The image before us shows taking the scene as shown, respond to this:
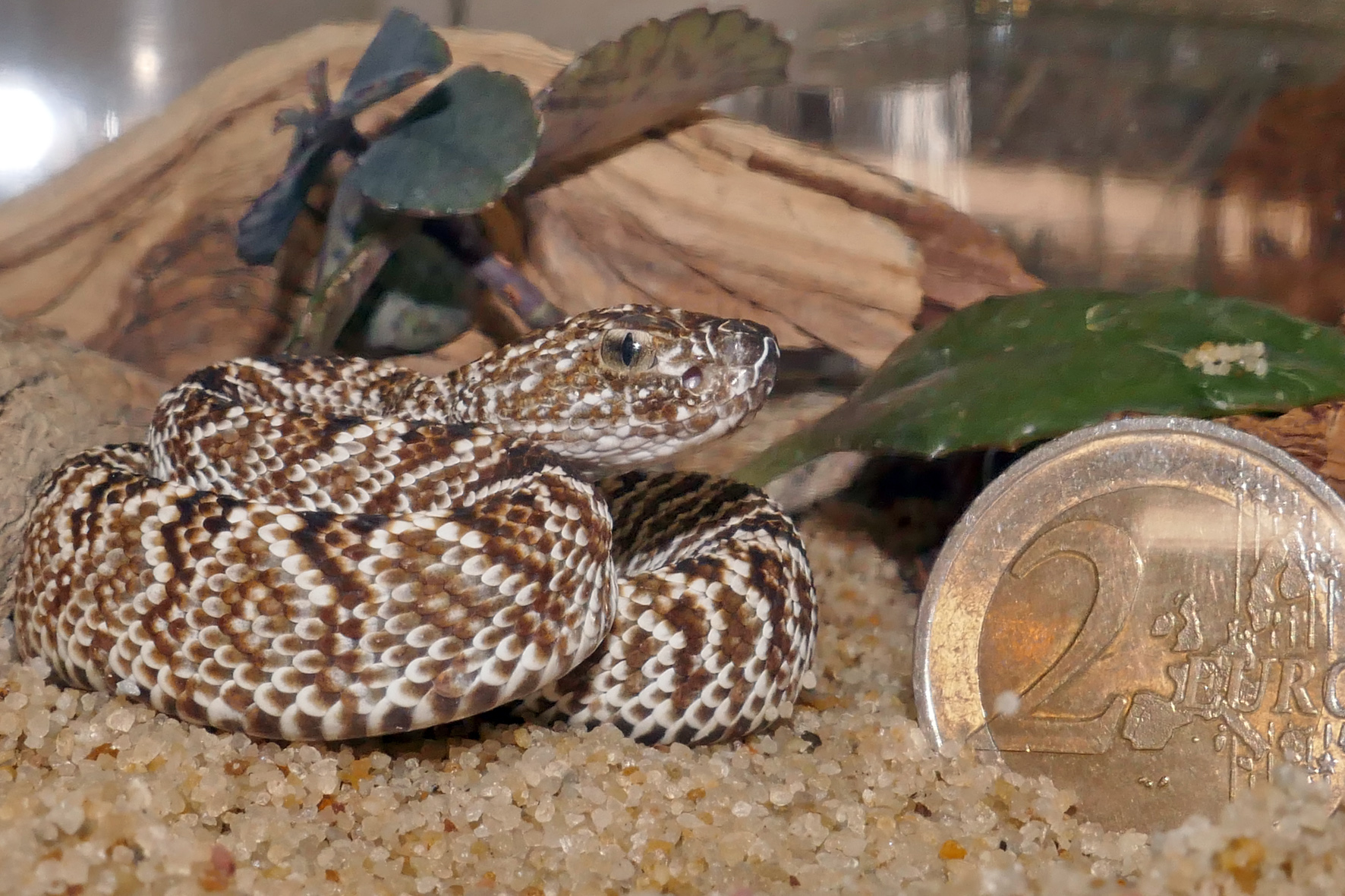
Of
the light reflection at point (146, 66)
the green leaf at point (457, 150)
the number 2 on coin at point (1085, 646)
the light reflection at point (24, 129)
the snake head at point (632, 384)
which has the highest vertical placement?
the light reflection at point (146, 66)

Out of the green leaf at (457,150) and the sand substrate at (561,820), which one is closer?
the sand substrate at (561,820)

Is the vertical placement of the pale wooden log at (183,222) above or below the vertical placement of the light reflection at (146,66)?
below

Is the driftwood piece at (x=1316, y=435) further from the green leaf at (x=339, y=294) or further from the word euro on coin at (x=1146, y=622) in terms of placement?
→ the green leaf at (x=339, y=294)

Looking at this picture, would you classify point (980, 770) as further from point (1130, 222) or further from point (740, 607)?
point (1130, 222)

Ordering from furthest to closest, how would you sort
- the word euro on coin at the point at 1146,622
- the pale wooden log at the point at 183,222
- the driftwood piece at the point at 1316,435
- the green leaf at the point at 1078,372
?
the pale wooden log at the point at 183,222, the driftwood piece at the point at 1316,435, the green leaf at the point at 1078,372, the word euro on coin at the point at 1146,622

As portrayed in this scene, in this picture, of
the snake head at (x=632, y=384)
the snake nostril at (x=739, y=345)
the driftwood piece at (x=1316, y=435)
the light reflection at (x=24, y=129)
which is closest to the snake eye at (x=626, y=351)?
the snake head at (x=632, y=384)

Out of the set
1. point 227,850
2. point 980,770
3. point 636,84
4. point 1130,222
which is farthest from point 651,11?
point 227,850
